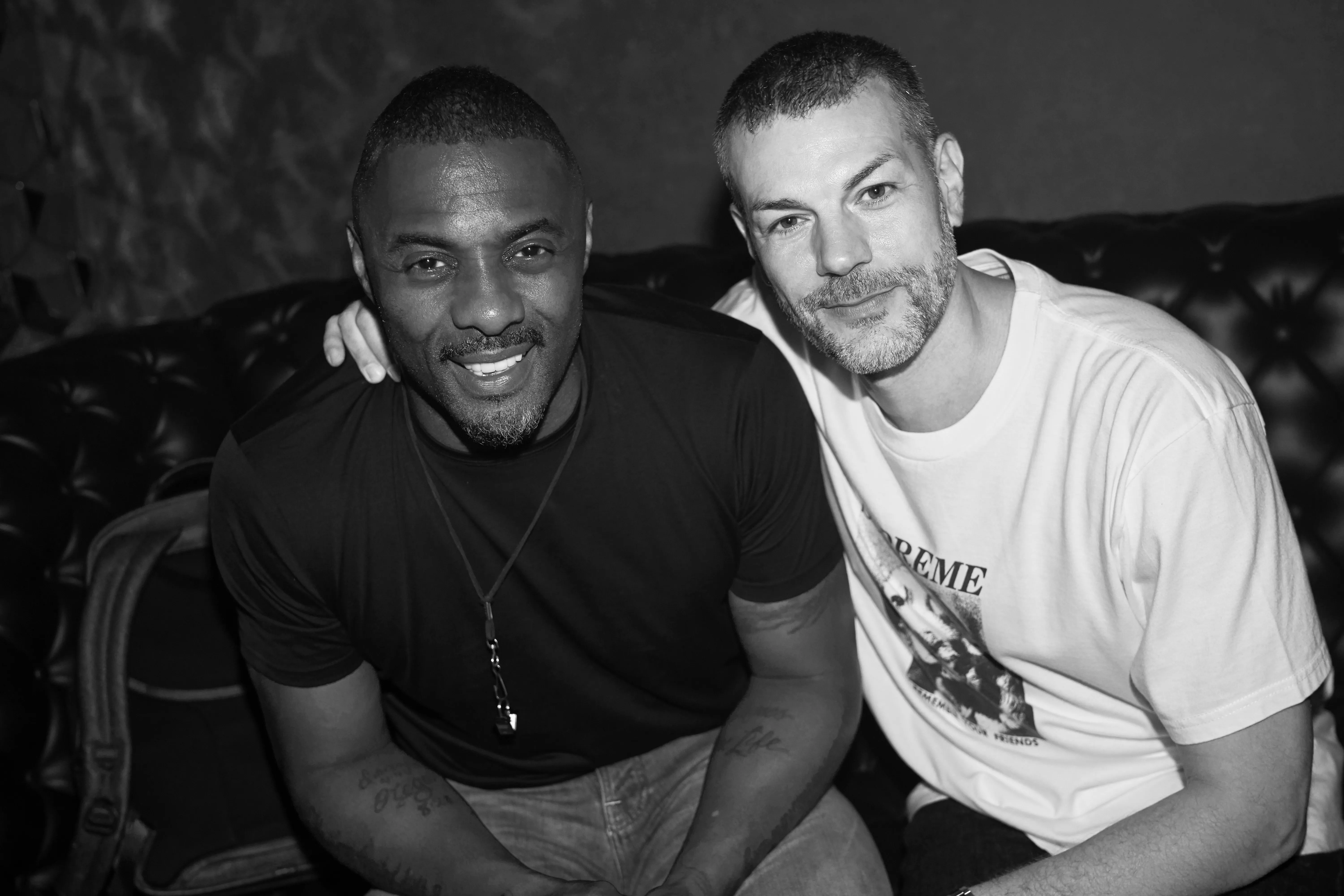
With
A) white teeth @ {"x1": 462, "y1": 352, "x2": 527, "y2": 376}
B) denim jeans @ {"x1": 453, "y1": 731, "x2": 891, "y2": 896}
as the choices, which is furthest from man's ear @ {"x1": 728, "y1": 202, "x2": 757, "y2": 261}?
denim jeans @ {"x1": 453, "y1": 731, "x2": 891, "y2": 896}

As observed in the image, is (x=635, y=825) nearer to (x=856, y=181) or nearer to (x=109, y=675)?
(x=109, y=675)

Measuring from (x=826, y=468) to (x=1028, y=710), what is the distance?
447mm

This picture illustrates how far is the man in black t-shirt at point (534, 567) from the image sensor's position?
1506 mm

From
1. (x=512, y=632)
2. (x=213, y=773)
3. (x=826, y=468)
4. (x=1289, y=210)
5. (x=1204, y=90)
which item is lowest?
(x=213, y=773)

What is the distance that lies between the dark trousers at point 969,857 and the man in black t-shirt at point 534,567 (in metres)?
0.08

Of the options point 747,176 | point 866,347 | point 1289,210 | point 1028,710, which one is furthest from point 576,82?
point 1028,710

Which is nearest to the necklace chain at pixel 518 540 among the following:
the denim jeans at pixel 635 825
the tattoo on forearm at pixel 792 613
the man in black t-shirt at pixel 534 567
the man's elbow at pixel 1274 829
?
the man in black t-shirt at pixel 534 567

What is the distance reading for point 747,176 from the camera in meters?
1.53

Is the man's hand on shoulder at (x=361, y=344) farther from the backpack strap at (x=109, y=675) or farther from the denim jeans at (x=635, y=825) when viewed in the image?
the denim jeans at (x=635, y=825)

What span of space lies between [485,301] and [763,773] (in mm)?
762

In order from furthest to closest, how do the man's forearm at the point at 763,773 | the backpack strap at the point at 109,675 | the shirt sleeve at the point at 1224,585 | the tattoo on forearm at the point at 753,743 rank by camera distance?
the backpack strap at the point at 109,675, the tattoo on forearm at the point at 753,743, the man's forearm at the point at 763,773, the shirt sleeve at the point at 1224,585

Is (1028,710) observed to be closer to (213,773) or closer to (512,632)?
(512,632)

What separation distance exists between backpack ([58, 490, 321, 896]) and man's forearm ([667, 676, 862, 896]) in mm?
732

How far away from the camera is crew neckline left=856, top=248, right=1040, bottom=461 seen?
4.88 feet
